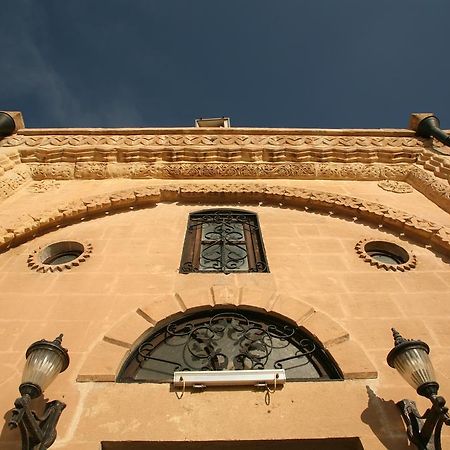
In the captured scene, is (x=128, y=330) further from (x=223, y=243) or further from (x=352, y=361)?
(x=223, y=243)

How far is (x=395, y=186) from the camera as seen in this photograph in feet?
23.5

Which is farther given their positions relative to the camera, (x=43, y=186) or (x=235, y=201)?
(x=43, y=186)

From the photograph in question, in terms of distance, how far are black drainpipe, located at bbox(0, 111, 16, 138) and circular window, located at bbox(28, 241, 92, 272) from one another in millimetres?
3356

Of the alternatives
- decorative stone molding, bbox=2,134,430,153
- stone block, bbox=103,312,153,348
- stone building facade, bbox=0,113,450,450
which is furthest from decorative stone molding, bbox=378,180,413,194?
stone block, bbox=103,312,153,348

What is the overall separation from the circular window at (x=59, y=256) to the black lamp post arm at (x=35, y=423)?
81.4 inches

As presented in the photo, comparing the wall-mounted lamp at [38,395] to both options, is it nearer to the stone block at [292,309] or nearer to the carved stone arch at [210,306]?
the carved stone arch at [210,306]

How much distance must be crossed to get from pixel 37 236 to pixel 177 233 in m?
1.75

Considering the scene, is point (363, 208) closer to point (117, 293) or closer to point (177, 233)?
point (177, 233)

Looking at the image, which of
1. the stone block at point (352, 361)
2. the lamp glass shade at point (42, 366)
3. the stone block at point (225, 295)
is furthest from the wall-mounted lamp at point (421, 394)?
the lamp glass shade at point (42, 366)

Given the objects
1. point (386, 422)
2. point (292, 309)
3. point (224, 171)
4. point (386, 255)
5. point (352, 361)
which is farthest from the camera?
point (224, 171)

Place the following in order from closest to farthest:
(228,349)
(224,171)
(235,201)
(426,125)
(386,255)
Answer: (228,349) → (386,255) → (235,201) → (224,171) → (426,125)

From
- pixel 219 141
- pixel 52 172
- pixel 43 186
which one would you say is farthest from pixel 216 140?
pixel 43 186

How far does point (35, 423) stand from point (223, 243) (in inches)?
127

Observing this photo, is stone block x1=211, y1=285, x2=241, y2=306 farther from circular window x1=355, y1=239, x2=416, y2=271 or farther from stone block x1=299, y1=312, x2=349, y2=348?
circular window x1=355, y1=239, x2=416, y2=271
